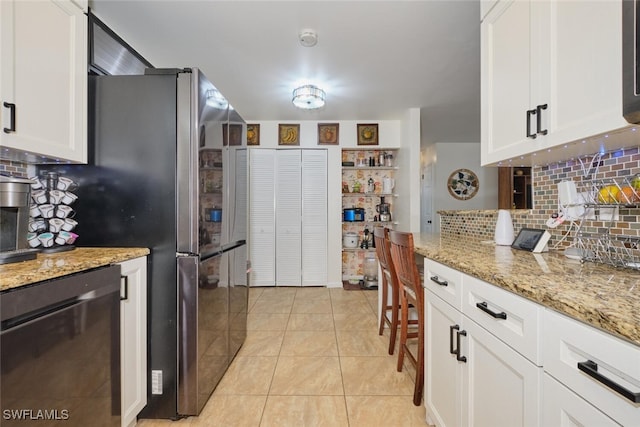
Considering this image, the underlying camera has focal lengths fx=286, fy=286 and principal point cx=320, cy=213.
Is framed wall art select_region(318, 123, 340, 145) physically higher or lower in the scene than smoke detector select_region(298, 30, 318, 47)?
lower

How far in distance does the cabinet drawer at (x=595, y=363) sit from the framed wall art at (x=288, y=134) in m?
3.85

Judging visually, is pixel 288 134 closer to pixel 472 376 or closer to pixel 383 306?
pixel 383 306

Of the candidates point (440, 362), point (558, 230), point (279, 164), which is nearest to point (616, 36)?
point (558, 230)

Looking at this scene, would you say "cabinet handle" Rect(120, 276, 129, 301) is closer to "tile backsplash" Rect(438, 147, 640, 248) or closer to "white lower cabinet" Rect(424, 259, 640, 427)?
"white lower cabinet" Rect(424, 259, 640, 427)

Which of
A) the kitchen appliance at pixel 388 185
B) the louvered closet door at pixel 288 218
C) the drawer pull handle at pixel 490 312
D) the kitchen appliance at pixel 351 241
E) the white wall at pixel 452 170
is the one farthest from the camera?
the white wall at pixel 452 170

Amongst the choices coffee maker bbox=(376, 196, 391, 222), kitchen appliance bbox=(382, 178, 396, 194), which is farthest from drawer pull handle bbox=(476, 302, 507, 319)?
kitchen appliance bbox=(382, 178, 396, 194)

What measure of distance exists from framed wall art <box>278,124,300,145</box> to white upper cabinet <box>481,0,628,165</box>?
2933mm

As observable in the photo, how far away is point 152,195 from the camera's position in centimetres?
152

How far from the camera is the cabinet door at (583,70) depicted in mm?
897

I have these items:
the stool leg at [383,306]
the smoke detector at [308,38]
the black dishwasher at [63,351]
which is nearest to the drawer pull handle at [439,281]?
the stool leg at [383,306]

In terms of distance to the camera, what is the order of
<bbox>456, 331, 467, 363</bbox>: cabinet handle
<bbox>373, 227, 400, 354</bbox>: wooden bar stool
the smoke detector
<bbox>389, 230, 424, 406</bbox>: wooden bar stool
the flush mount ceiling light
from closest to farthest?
1. <bbox>456, 331, 467, 363</bbox>: cabinet handle
2. <bbox>389, 230, 424, 406</bbox>: wooden bar stool
3. the smoke detector
4. <bbox>373, 227, 400, 354</bbox>: wooden bar stool
5. the flush mount ceiling light

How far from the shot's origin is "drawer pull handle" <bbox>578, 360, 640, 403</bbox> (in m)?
0.50

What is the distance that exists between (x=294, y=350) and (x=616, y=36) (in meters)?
2.45

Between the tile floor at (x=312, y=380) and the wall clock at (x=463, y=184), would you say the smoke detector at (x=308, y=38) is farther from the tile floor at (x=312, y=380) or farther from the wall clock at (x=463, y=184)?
A: the wall clock at (x=463, y=184)
